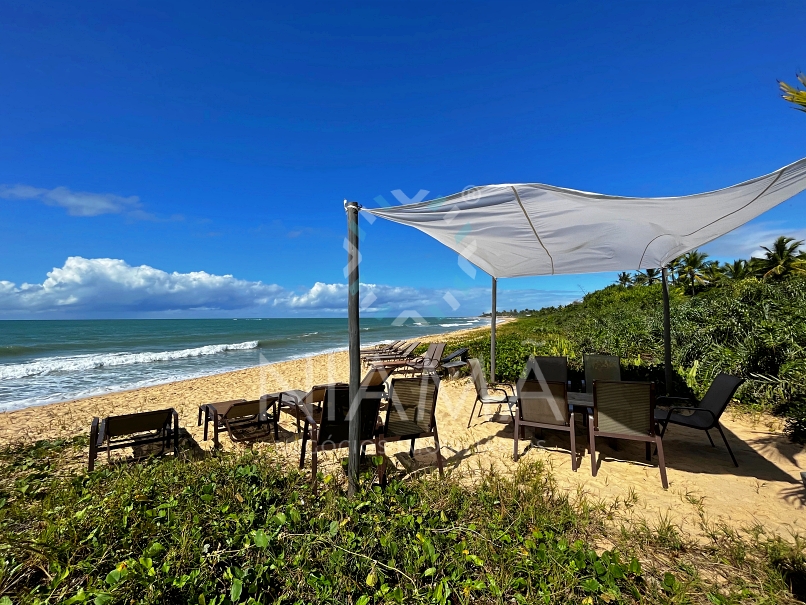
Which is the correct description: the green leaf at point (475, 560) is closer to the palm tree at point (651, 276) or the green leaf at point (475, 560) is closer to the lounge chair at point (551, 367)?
the lounge chair at point (551, 367)

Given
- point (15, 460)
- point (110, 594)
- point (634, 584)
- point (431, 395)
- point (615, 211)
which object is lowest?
point (15, 460)

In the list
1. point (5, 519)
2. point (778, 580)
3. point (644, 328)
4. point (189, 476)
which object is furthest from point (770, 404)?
point (5, 519)

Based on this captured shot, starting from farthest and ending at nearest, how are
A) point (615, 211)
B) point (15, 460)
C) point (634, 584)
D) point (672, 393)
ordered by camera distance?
point (672, 393) → point (15, 460) → point (615, 211) → point (634, 584)

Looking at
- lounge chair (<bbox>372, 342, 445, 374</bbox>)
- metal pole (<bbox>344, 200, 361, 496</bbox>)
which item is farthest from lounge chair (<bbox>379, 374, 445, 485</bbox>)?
lounge chair (<bbox>372, 342, 445, 374</bbox>)

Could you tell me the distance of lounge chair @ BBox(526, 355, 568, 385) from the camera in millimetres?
5160

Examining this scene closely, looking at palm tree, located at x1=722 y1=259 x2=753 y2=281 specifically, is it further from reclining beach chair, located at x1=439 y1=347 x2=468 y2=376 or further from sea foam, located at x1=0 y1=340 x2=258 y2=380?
sea foam, located at x1=0 y1=340 x2=258 y2=380

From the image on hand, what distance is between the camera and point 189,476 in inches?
102

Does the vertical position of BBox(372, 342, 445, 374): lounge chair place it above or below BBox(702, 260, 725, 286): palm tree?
below

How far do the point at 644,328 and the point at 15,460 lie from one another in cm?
1050

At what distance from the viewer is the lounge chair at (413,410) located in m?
3.25

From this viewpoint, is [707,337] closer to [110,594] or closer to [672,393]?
[672,393]

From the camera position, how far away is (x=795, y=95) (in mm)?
2465

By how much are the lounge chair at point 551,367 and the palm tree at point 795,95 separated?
347 cm

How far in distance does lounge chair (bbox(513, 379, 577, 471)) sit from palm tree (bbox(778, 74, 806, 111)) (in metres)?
2.57
